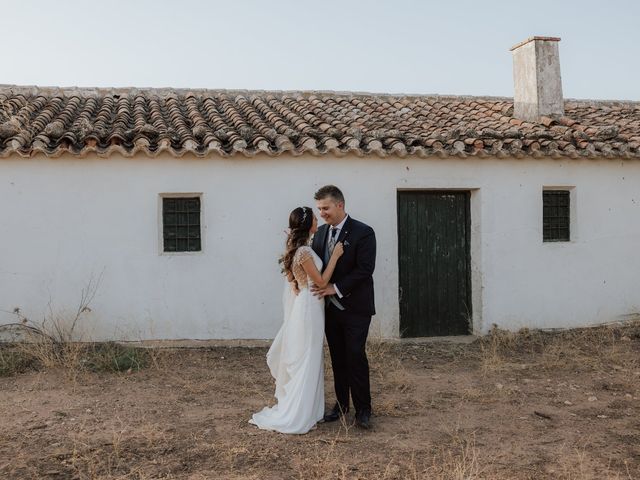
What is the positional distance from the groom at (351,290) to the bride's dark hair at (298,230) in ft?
0.44

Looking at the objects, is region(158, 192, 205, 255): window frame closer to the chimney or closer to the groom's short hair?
the groom's short hair

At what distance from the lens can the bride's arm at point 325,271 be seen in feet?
17.9

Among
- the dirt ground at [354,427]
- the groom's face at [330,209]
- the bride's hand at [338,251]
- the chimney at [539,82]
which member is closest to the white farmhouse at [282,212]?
the chimney at [539,82]

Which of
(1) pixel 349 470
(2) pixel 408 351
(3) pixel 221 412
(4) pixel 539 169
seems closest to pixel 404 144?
(4) pixel 539 169

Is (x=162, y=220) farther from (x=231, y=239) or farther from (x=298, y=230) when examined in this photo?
(x=298, y=230)

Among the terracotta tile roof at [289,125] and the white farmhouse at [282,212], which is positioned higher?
the terracotta tile roof at [289,125]

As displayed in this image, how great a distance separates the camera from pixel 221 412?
6.29 m

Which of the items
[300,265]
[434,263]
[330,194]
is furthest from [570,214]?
[300,265]

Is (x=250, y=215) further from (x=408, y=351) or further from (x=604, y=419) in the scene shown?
(x=604, y=419)

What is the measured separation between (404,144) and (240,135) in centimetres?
238

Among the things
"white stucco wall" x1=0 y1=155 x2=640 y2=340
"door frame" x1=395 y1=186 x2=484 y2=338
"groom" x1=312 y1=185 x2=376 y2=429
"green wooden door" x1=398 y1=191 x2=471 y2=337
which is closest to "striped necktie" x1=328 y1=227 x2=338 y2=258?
"groom" x1=312 y1=185 x2=376 y2=429

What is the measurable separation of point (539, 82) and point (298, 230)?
8.02m

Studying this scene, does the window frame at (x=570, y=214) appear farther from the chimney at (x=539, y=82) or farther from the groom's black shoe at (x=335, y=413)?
the groom's black shoe at (x=335, y=413)

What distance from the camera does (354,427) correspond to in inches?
225
